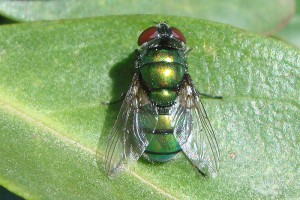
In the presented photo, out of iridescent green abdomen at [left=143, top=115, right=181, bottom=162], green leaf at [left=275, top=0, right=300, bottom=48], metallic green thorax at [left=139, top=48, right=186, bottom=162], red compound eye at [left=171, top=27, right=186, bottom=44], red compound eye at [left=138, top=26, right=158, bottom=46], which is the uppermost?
green leaf at [left=275, top=0, right=300, bottom=48]

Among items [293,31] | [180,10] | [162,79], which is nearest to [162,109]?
[162,79]

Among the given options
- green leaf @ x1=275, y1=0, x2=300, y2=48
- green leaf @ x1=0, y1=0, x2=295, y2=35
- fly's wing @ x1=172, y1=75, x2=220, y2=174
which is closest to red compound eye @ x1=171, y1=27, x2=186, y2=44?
fly's wing @ x1=172, y1=75, x2=220, y2=174

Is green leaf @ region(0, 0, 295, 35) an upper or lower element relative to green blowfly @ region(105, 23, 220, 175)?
upper

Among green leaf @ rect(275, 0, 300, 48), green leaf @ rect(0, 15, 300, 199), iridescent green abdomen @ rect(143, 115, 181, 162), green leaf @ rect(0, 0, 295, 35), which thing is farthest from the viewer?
green leaf @ rect(275, 0, 300, 48)

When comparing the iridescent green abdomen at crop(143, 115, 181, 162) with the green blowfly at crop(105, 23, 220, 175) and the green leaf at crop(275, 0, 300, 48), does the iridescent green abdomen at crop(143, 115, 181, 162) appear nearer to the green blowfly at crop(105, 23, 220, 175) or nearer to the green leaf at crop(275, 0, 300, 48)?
the green blowfly at crop(105, 23, 220, 175)

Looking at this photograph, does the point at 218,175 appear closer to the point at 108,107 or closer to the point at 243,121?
the point at 243,121

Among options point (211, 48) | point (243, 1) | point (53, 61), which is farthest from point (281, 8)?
point (53, 61)

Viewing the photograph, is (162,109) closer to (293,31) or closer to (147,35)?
(147,35)

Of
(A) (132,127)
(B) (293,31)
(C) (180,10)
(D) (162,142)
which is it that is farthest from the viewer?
(B) (293,31)
